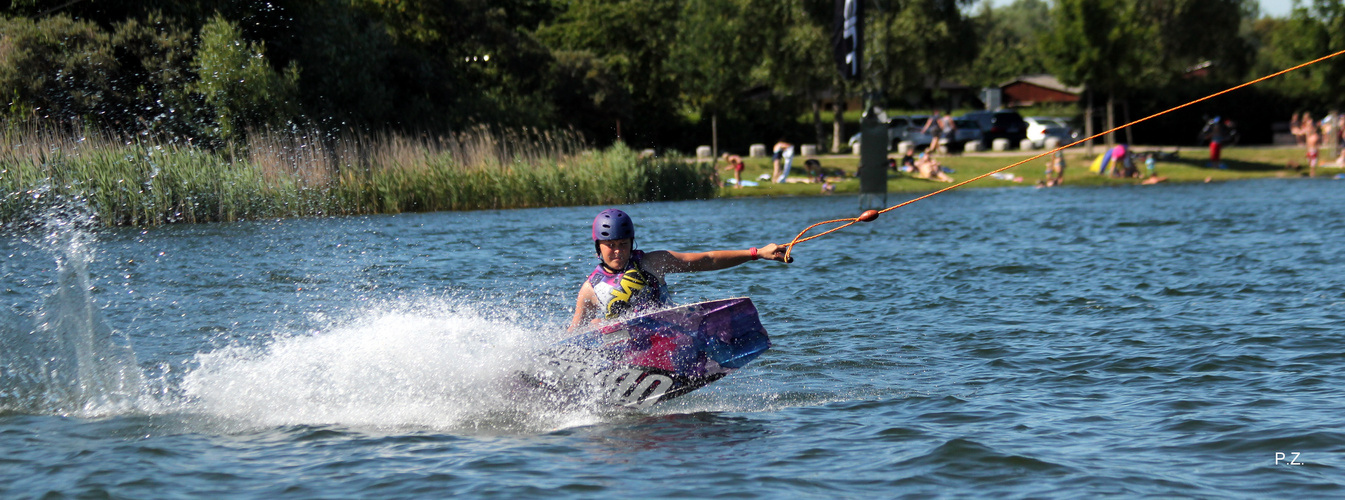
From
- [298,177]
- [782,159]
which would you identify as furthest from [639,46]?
[298,177]

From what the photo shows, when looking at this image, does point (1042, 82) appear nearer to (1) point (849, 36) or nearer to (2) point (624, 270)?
(1) point (849, 36)

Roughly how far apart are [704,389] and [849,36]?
80.0ft

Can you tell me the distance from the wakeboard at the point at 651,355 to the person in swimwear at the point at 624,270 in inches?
12.2

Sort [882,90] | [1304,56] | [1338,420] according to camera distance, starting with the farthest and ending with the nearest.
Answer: [882,90] < [1304,56] < [1338,420]

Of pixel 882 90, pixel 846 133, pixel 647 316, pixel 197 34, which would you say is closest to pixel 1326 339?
pixel 647 316

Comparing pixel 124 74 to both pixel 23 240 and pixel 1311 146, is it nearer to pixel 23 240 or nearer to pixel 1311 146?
pixel 23 240

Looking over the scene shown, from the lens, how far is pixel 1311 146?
35.0 metres

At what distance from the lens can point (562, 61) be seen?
41.2 meters

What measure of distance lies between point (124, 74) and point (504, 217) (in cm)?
976

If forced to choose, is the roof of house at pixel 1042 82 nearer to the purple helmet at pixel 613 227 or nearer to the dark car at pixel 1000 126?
the dark car at pixel 1000 126

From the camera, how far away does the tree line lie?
24578mm

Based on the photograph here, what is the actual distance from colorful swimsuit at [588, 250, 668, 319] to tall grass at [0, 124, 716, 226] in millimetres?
13413

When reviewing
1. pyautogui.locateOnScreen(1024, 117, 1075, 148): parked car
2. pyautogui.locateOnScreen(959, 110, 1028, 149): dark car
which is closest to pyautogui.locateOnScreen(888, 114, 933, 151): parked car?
pyautogui.locateOnScreen(959, 110, 1028, 149): dark car

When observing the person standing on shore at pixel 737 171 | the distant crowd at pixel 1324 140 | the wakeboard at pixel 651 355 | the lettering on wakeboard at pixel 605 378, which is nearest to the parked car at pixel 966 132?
the distant crowd at pixel 1324 140
